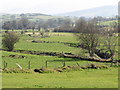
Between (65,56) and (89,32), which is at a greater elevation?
(89,32)

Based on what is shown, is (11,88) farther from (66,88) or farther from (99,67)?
(99,67)

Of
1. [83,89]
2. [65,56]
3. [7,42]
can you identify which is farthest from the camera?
[7,42]

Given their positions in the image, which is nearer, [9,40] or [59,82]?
[59,82]

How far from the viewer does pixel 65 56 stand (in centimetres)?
6256

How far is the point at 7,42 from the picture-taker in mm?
74125

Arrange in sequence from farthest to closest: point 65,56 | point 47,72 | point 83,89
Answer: point 65,56, point 47,72, point 83,89

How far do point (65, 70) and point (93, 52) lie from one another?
31278 millimetres

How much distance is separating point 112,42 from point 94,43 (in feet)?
18.6

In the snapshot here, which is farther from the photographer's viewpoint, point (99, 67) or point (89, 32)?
point (89, 32)

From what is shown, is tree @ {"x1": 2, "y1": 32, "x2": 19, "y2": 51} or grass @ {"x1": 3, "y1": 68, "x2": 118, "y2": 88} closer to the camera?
grass @ {"x1": 3, "y1": 68, "x2": 118, "y2": 88}

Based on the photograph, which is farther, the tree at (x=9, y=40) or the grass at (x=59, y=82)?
the tree at (x=9, y=40)

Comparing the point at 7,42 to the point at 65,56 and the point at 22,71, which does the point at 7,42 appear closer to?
the point at 65,56

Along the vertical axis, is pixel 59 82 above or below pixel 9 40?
below

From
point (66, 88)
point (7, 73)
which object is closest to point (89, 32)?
point (7, 73)
